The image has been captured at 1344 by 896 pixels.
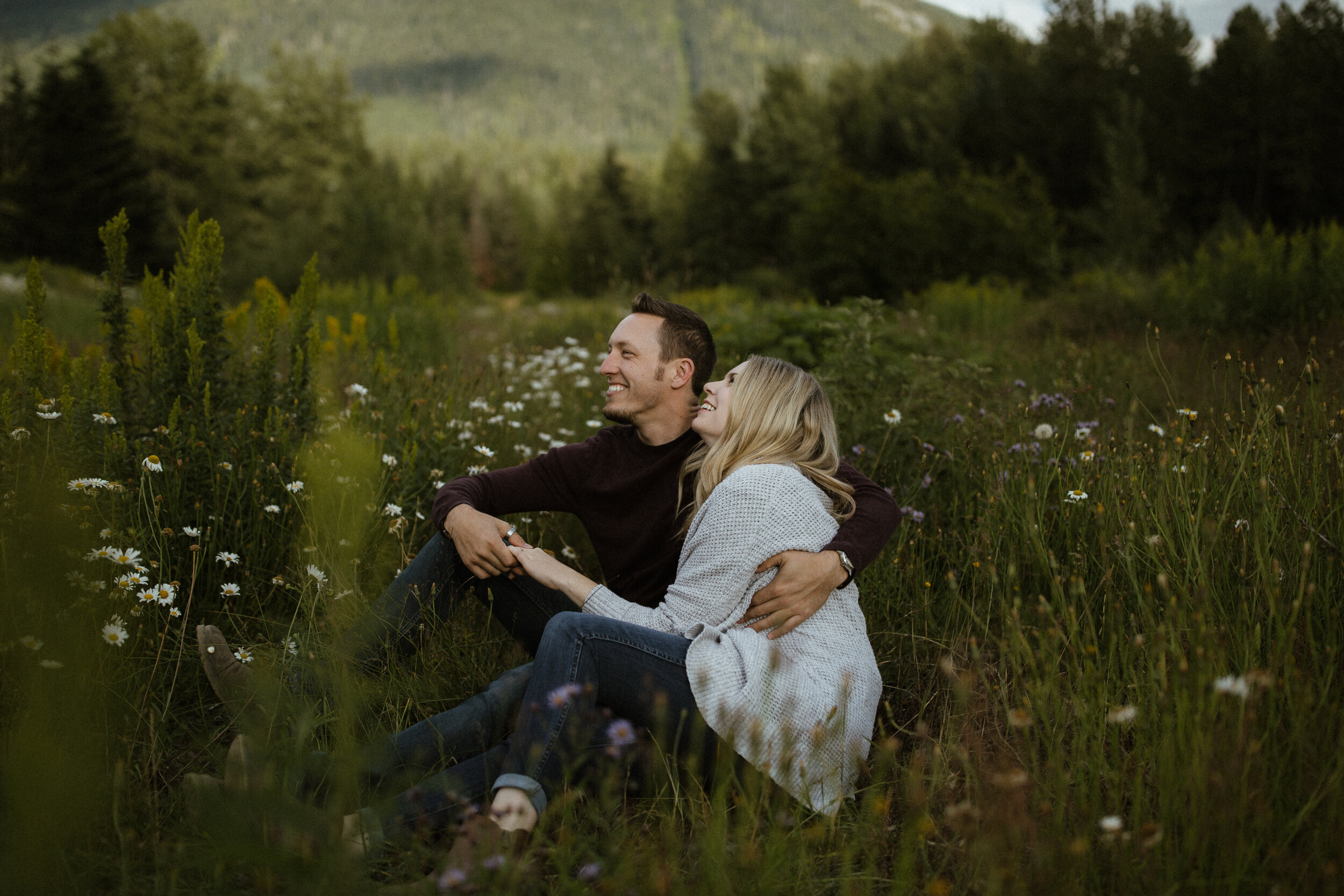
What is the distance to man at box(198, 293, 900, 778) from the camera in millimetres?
2195

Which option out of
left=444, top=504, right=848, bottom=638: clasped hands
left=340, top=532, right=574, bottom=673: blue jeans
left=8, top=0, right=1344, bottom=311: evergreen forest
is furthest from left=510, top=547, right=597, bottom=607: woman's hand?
left=8, top=0, right=1344, bottom=311: evergreen forest

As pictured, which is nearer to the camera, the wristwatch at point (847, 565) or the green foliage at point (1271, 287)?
the wristwatch at point (847, 565)

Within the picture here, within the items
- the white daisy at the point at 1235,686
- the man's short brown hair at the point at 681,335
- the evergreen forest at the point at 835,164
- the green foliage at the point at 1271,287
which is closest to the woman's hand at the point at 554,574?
the man's short brown hair at the point at 681,335

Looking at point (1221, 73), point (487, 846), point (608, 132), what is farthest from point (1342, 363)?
point (608, 132)

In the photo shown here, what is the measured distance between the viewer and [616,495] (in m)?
3.00

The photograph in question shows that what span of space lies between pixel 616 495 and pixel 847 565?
39.4 inches

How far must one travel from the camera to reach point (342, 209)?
965 inches

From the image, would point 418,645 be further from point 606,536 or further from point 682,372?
point 682,372

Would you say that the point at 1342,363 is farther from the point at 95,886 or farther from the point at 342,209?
the point at 342,209

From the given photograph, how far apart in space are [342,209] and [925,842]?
26.2m

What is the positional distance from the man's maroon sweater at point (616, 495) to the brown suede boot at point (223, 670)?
2.37 feet

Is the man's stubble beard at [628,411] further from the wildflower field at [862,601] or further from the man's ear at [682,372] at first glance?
the wildflower field at [862,601]

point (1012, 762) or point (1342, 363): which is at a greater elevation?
point (1342, 363)

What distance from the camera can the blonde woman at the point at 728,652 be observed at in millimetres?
1886
